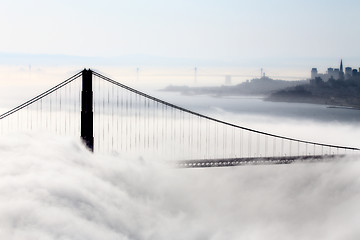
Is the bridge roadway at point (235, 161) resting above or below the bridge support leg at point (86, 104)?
below

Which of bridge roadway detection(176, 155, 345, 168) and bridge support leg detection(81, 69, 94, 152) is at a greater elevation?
bridge support leg detection(81, 69, 94, 152)

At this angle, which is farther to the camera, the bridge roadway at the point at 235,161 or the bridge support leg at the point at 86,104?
the bridge roadway at the point at 235,161

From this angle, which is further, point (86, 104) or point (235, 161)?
point (235, 161)

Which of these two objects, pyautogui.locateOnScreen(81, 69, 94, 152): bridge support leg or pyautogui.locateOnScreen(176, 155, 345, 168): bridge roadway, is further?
pyautogui.locateOnScreen(176, 155, 345, 168): bridge roadway

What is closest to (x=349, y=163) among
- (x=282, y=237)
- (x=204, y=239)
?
(x=282, y=237)

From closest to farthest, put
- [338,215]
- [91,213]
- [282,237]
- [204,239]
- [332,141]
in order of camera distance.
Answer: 1. [91,213]
2. [204,239]
3. [282,237]
4. [338,215]
5. [332,141]

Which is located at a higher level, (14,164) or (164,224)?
(14,164)

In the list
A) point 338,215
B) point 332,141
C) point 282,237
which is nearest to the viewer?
point 282,237

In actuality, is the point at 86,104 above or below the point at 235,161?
above

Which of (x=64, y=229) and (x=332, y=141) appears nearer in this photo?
(x=64, y=229)

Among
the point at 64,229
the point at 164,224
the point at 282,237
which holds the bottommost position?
the point at 282,237

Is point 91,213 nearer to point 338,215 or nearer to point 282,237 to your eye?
point 282,237
